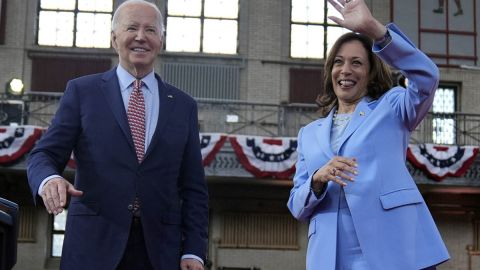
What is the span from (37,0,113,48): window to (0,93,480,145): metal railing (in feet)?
7.97

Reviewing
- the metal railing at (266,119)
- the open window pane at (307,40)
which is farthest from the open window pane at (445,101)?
the open window pane at (307,40)

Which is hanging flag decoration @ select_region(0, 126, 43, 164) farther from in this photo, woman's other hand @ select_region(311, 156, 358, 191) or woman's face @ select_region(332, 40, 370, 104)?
woman's other hand @ select_region(311, 156, 358, 191)

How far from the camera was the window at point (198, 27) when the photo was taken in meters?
24.8

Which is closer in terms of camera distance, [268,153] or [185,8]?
[268,153]

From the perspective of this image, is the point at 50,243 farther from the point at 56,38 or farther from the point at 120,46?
the point at 120,46

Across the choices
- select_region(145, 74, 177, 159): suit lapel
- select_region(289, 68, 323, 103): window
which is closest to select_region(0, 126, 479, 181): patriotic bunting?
select_region(289, 68, 323, 103): window

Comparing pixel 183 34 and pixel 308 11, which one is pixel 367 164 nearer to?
pixel 183 34

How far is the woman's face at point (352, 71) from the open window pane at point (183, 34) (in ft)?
70.4

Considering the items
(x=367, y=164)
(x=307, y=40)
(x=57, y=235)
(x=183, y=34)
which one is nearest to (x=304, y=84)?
(x=307, y=40)

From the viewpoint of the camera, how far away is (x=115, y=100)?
3.50m

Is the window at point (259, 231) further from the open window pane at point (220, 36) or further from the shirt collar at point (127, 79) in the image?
the shirt collar at point (127, 79)

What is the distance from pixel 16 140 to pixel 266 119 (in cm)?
705

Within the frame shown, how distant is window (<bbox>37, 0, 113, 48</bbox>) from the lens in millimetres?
24578

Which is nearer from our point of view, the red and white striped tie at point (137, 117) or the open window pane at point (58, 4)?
the red and white striped tie at point (137, 117)
